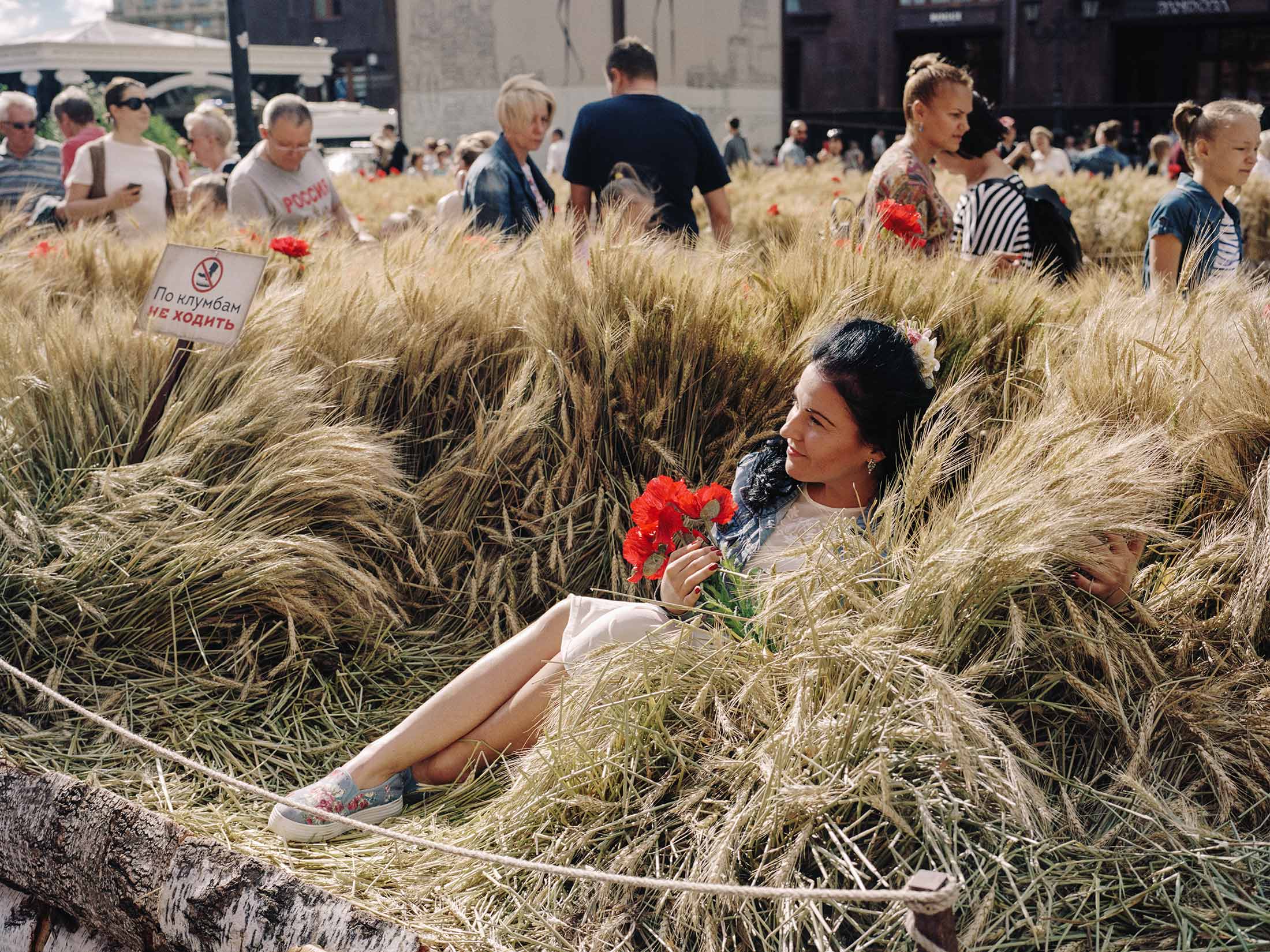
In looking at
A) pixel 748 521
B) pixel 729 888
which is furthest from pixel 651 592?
pixel 729 888

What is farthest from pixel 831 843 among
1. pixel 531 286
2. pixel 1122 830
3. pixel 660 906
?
pixel 531 286

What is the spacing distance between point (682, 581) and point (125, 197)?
172 inches

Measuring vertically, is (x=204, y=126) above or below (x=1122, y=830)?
above

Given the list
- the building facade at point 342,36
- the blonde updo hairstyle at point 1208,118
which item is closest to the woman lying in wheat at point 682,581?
the blonde updo hairstyle at point 1208,118

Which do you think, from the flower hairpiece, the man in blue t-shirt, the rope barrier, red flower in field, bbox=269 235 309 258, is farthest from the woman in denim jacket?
the rope barrier

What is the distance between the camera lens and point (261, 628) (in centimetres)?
320

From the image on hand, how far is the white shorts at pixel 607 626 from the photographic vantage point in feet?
8.32

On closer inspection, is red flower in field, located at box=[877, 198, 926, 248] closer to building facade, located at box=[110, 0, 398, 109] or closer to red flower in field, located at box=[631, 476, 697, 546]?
red flower in field, located at box=[631, 476, 697, 546]

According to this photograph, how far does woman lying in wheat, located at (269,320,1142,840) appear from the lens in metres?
2.57

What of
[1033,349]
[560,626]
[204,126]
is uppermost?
[204,126]

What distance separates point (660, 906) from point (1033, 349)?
1.89 meters

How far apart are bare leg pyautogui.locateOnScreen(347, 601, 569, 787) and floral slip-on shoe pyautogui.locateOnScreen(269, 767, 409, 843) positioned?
2 cm

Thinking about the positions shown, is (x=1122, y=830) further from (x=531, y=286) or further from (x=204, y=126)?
(x=204, y=126)

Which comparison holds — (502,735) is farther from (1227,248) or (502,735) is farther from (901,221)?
(1227,248)
